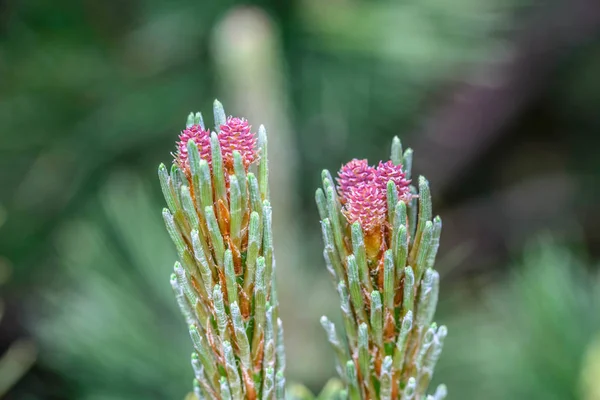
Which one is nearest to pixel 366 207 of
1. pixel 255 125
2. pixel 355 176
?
pixel 355 176

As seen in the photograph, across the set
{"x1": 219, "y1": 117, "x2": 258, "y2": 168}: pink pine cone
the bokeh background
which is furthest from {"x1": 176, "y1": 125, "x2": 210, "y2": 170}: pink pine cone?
the bokeh background

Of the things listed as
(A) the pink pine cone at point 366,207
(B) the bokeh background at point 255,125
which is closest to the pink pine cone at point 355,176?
(A) the pink pine cone at point 366,207

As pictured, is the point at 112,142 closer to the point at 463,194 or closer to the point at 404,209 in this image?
the point at 404,209

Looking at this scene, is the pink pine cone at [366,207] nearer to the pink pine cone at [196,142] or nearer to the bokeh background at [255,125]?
the pink pine cone at [196,142]

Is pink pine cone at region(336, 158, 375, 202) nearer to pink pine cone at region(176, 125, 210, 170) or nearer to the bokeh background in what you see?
pink pine cone at region(176, 125, 210, 170)

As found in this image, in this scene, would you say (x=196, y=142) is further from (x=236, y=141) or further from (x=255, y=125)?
(x=255, y=125)
